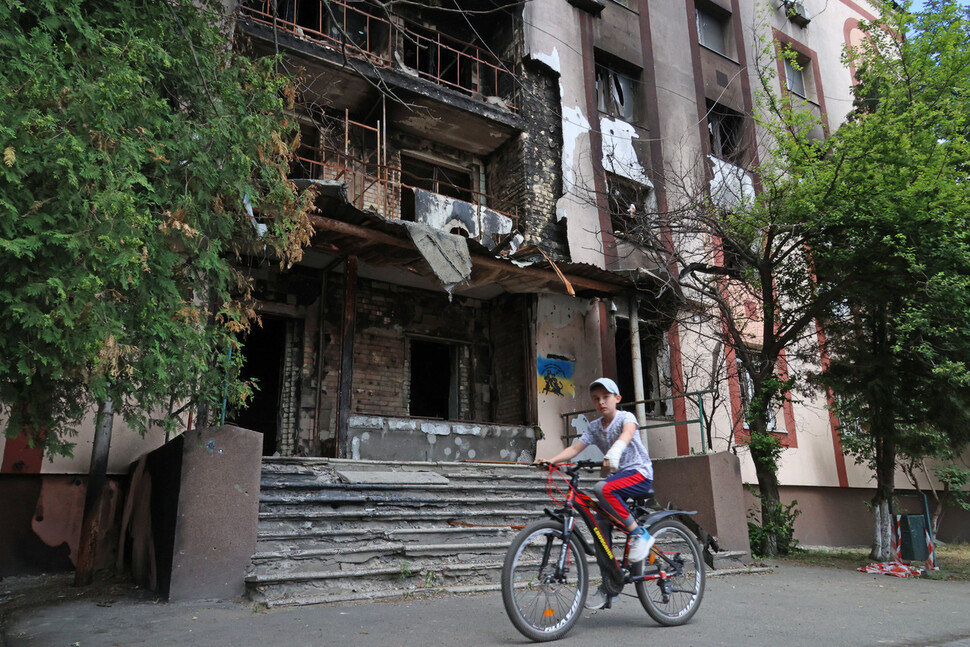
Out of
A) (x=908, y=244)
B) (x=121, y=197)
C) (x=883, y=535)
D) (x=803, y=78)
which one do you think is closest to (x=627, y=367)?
(x=883, y=535)

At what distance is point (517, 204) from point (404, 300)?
283 cm

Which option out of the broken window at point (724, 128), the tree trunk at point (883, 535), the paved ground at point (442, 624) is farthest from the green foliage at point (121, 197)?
the broken window at point (724, 128)

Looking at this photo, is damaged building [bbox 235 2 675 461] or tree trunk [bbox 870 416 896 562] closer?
tree trunk [bbox 870 416 896 562]

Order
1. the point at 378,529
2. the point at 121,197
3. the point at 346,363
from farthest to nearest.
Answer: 1. the point at 346,363
2. the point at 378,529
3. the point at 121,197

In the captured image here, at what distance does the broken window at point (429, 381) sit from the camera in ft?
45.0

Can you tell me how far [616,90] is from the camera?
15.3 meters

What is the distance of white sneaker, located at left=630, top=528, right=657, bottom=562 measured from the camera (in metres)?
4.47

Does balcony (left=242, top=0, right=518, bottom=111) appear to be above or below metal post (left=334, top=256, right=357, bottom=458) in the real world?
above

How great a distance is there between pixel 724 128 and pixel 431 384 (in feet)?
31.9

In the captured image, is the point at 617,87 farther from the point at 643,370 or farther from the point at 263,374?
the point at 263,374

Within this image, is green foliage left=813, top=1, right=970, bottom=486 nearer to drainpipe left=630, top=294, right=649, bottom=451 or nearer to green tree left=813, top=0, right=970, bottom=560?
green tree left=813, top=0, right=970, bottom=560

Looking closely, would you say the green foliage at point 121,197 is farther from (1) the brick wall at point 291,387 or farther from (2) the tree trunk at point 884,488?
(2) the tree trunk at point 884,488

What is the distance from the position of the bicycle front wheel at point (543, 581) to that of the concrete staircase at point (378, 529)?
5.90 feet

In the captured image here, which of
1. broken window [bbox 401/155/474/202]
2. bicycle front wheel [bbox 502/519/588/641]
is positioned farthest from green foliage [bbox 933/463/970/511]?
bicycle front wheel [bbox 502/519/588/641]
